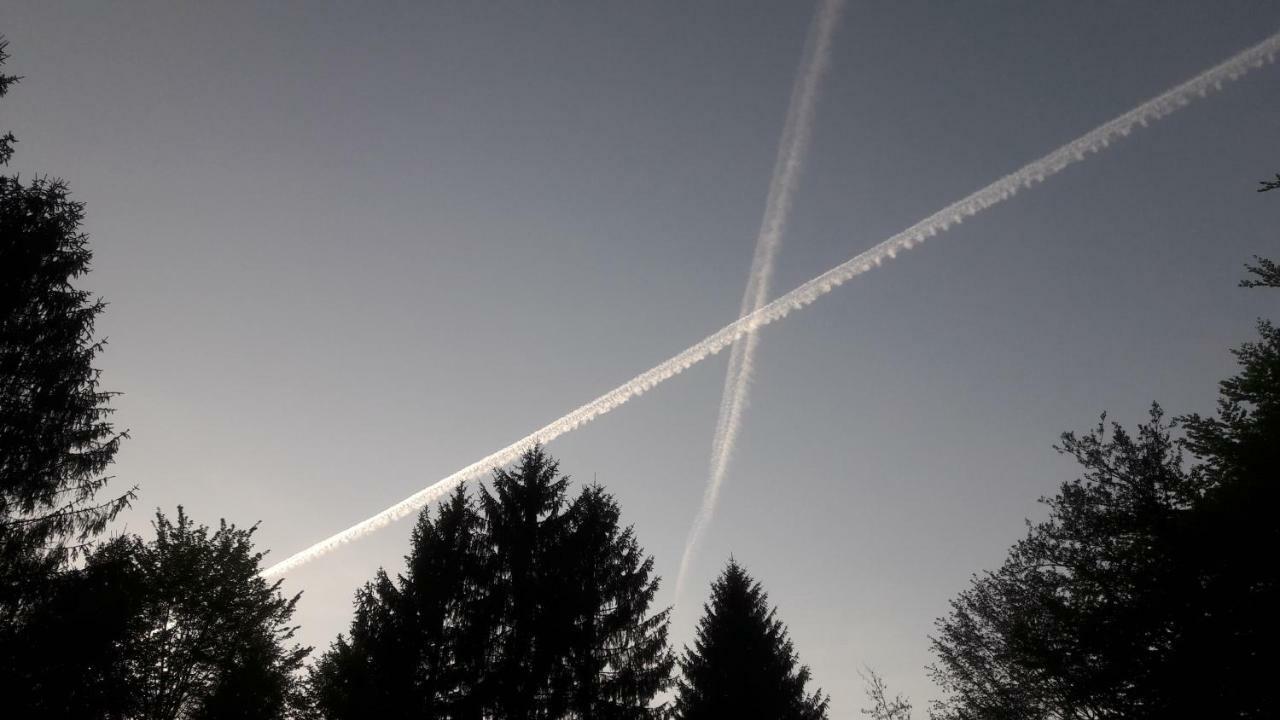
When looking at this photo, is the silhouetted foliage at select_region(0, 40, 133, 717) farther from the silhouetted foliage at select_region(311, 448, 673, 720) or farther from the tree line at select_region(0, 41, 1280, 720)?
the silhouetted foliage at select_region(311, 448, 673, 720)

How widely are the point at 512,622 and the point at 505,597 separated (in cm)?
59

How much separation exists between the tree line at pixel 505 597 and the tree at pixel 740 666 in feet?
0.30

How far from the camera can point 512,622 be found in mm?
13117

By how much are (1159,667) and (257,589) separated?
76.7 ft

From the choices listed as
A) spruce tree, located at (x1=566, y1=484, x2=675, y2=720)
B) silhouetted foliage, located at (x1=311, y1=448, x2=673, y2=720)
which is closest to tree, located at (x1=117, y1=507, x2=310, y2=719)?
silhouetted foliage, located at (x1=311, y1=448, x2=673, y2=720)

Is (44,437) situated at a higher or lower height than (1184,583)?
higher

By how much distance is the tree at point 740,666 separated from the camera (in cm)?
1641

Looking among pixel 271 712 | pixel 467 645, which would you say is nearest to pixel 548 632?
pixel 467 645

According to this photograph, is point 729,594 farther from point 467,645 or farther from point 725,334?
point 725,334

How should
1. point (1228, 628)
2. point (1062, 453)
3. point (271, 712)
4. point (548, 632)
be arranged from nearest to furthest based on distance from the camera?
1. point (1228, 628)
2. point (548, 632)
3. point (271, 712)
4. point (1062, 453)

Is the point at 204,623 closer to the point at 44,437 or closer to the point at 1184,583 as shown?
the point at 44,437

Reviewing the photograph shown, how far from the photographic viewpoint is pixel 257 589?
17891 millimetres

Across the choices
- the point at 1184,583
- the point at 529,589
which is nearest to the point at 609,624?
the point at 529,589

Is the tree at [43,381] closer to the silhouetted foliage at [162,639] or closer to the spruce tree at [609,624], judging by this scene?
the silhouetted foliage at [162,639]
